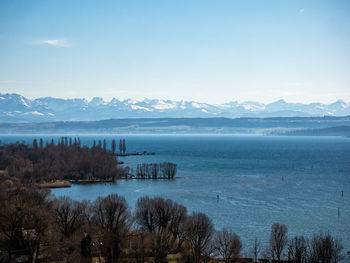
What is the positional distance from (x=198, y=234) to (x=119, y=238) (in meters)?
7.76

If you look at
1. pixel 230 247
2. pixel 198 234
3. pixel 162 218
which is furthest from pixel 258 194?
pixel 230 247

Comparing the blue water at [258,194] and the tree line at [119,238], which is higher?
the tree line at [119,238]

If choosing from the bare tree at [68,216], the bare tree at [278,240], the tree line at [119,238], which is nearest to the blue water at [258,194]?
the bare tree at [278,240]

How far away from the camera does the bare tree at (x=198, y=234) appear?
139 feet

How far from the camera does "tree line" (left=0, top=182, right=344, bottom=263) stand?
40312mm

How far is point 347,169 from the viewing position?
131000mm

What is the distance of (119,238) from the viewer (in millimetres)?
43750

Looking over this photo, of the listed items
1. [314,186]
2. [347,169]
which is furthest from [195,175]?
[347,169]

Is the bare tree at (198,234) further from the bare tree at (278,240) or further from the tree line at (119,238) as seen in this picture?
the bare tree at (278,240)

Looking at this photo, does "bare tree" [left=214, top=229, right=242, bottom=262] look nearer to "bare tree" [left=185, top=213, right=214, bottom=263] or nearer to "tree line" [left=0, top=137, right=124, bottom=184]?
"bare tree" [left=185, top=213, right=214, bottom=263]

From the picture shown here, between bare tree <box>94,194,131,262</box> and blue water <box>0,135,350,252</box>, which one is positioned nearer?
bare tree <box>94,194,131,262</box>

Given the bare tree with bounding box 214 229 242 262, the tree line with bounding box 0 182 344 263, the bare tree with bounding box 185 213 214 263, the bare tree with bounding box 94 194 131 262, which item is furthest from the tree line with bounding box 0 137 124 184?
the bare tree with bounding box 214 229 242 262

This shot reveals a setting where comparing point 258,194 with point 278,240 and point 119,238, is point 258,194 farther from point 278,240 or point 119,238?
point 119,238

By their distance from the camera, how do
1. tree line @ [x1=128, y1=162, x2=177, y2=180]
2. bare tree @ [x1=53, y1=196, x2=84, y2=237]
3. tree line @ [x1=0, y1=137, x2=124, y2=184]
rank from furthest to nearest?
tree line @ [x1=128, y1=162, x2=177, y2=180], tree line @ [x1=0, y1=137, x2=124, y2=184], bare tree @ [x1=53, y1=196, x2=84, y2=237]
